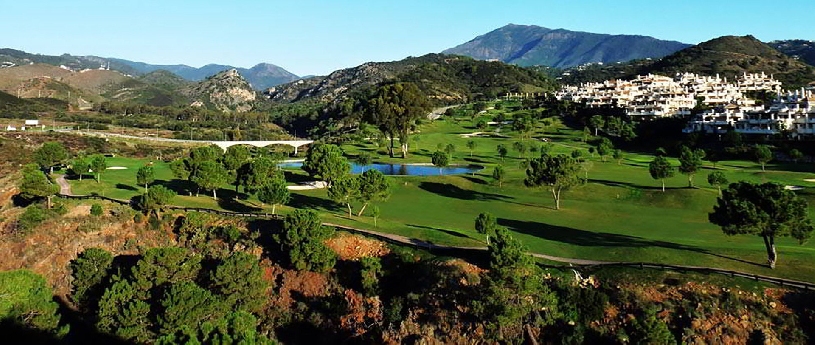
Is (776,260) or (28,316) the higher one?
(776,260)

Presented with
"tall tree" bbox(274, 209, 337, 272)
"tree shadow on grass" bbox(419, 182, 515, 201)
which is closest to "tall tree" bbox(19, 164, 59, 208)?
"tall tree" bbox(274, 209, 337, 272)

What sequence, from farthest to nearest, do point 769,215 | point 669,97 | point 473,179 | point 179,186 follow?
1. point 669,97
2. point 473,179
3. point 179,186
4. point 769,215

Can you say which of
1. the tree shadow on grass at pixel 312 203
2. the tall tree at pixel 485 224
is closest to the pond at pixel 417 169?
the tree shadow on grass at pixel 312 203

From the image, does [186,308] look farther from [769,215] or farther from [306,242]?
[769,215]

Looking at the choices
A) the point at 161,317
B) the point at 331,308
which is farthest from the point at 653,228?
the point at 161,317

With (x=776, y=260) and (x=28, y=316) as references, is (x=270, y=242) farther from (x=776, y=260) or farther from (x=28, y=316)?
(x=776, y=260)

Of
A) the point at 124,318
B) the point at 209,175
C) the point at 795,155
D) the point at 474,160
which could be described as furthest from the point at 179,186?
the point at 795,155
